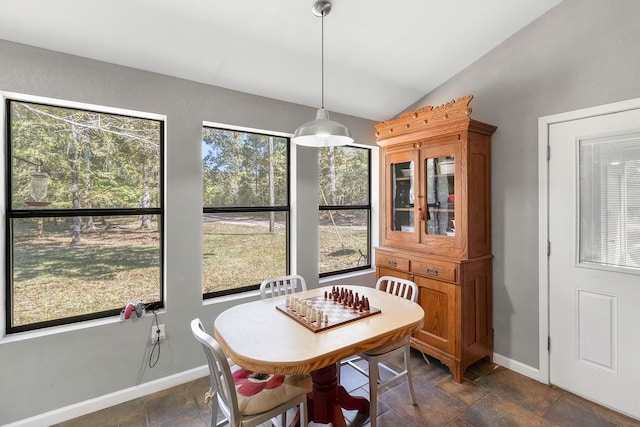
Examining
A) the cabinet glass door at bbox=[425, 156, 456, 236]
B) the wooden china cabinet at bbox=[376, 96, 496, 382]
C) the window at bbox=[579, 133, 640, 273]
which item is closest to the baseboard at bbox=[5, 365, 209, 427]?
the wooden china cabinet at bbox=[376, 96, 496, 382]

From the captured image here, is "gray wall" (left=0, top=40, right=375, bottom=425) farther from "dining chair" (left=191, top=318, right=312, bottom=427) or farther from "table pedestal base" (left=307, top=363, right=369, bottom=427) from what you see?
"table pedestal base" (left=307, top=363, right=369, bottom=427)

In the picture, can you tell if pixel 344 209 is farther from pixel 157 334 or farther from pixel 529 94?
pixel 157 334

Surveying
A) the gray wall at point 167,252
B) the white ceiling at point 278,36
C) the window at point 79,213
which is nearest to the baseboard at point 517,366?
the gray wall at point 167,252

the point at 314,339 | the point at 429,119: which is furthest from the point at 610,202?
the point at 314,339

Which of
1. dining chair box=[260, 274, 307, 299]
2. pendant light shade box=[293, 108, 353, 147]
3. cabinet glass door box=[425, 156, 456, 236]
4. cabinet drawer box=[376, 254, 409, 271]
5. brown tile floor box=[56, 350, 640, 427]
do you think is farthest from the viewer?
cabinet drawer box=[376, 254, 409, 271]

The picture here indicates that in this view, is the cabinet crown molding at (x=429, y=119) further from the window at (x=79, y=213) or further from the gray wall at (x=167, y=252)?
the window at (x=79, y=213)

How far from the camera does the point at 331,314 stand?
1.84 meters

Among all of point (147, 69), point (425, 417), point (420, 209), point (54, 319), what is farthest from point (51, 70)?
point (425, 417)

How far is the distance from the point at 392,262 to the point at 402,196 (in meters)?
0.67

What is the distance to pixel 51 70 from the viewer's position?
6.40ft

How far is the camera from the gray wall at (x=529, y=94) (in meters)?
2.04

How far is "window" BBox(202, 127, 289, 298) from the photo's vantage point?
2676 millimetres

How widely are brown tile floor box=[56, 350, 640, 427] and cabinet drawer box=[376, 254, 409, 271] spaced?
923 millimetres

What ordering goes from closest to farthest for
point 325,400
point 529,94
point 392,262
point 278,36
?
point 325,400, point 278,36, point 529,94, point 392,262
